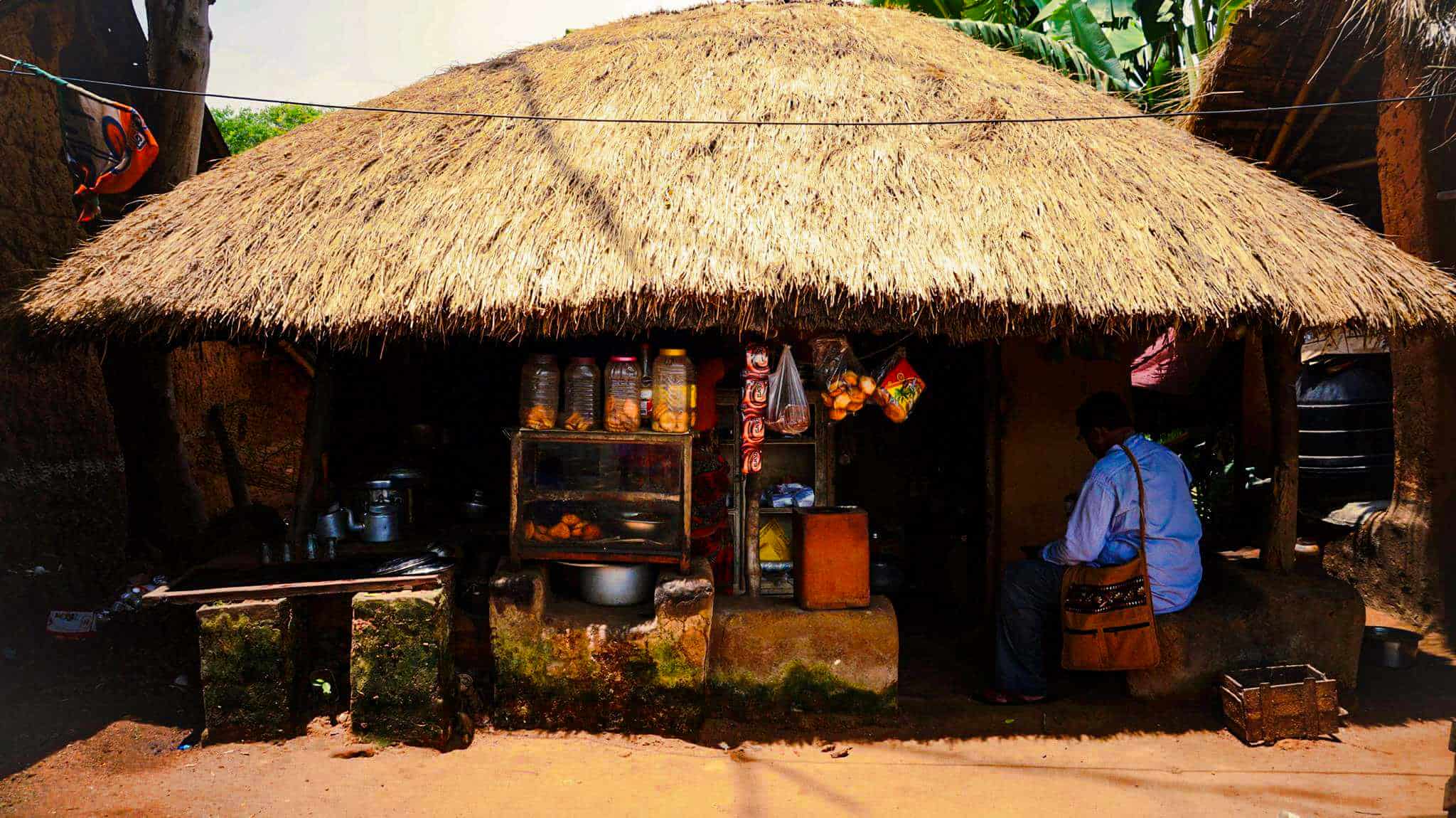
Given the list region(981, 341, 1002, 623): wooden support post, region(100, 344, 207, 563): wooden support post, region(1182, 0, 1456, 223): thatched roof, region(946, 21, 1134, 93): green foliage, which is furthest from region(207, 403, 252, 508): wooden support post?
region(946, 21, 1134, 93): green foliage

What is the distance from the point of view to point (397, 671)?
158 inches

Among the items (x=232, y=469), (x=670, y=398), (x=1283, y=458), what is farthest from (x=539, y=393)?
(x=232, y=469)

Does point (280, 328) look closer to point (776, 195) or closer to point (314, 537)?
point (314, 537)

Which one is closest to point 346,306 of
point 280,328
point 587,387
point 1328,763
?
point 280,328

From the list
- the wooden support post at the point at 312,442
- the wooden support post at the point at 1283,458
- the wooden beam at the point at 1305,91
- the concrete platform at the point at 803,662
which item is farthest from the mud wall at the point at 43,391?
the wooden beam at the point at 1305,91

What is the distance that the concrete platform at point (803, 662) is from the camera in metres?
4.27

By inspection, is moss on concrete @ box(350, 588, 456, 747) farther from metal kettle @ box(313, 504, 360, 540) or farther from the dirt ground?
metal kettle @ box(313, 504, 360, 540)

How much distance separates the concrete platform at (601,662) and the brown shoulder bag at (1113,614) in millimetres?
1788

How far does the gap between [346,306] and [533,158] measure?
1.39m

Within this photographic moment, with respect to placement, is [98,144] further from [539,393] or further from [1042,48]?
[1042,48]

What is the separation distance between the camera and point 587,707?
166 inches

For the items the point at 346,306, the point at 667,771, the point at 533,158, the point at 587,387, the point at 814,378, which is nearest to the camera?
the point at 667,771

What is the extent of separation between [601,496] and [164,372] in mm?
4125

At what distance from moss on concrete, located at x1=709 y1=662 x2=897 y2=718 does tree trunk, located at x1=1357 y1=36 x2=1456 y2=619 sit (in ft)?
13.2
